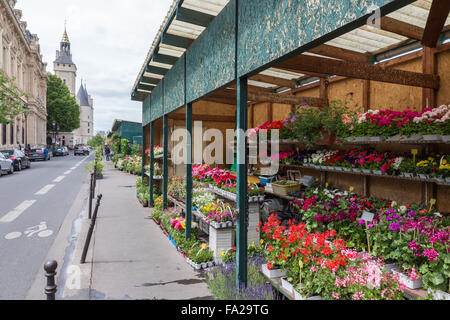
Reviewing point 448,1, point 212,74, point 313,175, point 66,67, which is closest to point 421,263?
point 448,1

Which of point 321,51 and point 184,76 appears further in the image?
point 184,76

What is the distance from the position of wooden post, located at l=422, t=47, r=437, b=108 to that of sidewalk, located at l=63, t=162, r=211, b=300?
3.91m

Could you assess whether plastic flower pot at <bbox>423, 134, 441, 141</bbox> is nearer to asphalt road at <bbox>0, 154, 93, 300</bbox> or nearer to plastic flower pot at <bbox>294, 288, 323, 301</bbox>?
plastic flower pot at <bbox>294, 288, 323, 301</bbox>

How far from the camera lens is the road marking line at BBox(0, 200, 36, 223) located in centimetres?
800

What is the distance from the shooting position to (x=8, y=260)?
205 inches

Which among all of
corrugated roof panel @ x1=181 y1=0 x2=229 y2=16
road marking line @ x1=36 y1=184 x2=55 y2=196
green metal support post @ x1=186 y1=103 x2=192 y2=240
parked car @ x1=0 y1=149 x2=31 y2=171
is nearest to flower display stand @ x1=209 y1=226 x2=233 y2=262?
green metal support post @ x1=186 y1=103 x2=192 y2=240

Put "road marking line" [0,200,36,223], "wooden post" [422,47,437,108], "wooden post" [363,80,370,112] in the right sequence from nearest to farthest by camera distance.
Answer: "wooden post" [422,47,437,108] → "wooden post" [363,80,370,112] → "road marking line" [0,200,36,223]

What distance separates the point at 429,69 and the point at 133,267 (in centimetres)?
511

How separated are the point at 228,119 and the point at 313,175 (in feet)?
9.77

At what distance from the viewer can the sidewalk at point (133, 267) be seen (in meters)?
3.86

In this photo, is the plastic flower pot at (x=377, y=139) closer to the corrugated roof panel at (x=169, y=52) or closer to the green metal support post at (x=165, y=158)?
the corrugated roof panel at (x=169, y=52)

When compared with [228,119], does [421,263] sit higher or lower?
lower
